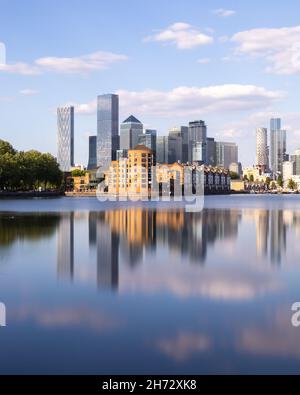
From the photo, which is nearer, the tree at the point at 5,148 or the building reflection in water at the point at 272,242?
the building reflection in water at the point at 272,242

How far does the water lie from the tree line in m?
82.4

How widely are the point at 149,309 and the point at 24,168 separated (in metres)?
98.7

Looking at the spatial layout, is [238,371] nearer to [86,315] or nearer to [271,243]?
[86,315]

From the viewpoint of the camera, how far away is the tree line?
334ft

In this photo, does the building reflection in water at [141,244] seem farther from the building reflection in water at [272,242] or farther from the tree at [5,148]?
the tree at [5,148]

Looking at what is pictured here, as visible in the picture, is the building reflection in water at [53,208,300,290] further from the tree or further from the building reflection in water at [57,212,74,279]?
the tree

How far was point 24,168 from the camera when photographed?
10662 centimetres

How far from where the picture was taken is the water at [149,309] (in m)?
8.25

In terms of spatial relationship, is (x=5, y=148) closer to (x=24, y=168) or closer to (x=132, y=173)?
(x=24, y=168)

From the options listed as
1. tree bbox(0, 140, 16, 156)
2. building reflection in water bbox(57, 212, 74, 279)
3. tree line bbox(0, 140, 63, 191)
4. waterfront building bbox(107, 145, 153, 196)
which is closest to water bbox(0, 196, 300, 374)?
building reflection in water bbox(57, 212, 74, 279)

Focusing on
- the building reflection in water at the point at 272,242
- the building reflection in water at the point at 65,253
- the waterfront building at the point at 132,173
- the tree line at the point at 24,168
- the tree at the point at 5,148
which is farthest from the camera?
the waterfront building at the point at 132,173

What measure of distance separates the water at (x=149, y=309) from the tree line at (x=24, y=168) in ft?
270

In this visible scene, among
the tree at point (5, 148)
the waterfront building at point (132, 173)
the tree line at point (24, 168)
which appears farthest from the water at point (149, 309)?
the waterfront building at point (132, 173)
